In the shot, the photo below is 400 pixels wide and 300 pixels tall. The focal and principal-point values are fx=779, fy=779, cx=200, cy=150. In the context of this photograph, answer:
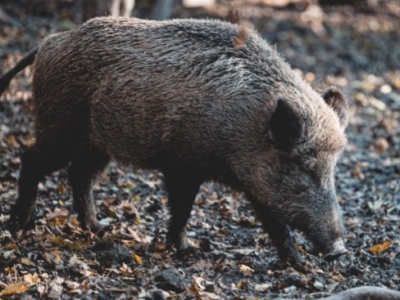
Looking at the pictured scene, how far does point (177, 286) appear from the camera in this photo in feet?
16.2

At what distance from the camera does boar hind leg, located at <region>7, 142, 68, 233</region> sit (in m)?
6.05

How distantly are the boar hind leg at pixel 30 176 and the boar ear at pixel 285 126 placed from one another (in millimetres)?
1779

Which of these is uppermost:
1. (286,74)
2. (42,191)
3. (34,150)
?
(286,74)

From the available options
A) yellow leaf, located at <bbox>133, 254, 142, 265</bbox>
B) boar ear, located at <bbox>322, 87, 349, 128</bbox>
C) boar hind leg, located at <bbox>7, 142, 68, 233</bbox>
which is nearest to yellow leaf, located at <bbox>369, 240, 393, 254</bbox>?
boar ear, located at <bbox>322, 87, 349, 128</bbox>

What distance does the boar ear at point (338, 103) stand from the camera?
19.9 ft

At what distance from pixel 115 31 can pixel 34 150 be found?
3.76 feet

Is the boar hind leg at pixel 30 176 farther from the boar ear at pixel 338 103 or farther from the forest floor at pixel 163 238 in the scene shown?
the boar ear at pixel 338 103

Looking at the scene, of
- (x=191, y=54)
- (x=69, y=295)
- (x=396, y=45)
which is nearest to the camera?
(x=69, y=295)

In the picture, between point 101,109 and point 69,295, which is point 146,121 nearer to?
point 101,109

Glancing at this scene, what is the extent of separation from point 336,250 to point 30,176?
247 centimetres

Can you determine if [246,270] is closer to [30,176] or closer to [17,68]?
[30,176]

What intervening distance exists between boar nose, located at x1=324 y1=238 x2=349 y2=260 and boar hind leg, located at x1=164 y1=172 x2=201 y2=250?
3.63 feet

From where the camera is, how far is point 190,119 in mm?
5664

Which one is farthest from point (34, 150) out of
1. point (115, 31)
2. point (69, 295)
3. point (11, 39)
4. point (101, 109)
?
point (11, 39)
